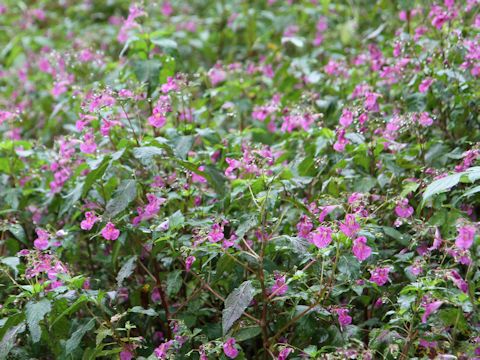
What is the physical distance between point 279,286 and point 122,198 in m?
0.63

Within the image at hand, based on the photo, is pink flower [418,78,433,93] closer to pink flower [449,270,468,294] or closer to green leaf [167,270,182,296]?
pink flower [449,270,468,294]

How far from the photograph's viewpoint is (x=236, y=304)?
81.2 inches

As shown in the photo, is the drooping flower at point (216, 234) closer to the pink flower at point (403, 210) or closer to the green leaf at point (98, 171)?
the green leaf at point (98, 171)

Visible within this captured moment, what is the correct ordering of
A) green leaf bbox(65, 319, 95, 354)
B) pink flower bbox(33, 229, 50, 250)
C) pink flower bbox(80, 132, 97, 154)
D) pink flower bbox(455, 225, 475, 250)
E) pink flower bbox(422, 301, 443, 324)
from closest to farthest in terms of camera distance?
pink flower bbox(455, 225, 475, 250) < pink flower bbox(422, 301, 443, 324) < green leaf bbox(65, 319, 95, 354) < pink flower bbox(33, 229, 50, 250) < pink flower bbox(80, 132, 97, 154)

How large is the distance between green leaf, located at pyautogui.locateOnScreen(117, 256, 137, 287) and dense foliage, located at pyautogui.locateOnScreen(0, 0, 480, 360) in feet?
0.06

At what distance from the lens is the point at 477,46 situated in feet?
9.32

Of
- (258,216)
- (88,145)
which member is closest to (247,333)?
(258,216)

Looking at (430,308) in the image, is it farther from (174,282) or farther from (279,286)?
(174,282)

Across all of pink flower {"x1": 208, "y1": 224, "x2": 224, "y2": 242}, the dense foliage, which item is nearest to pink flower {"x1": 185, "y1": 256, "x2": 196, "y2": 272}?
the dense foliage

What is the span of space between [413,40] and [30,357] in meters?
2.12

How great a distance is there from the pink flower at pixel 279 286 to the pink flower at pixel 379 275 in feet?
0.96

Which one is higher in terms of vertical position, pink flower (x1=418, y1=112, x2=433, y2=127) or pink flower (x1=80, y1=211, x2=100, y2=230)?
pink flower (x1=80, y1=211, x2=100, y2=230)

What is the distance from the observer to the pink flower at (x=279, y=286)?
214cm

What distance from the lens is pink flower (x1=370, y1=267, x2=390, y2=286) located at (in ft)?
7.22
